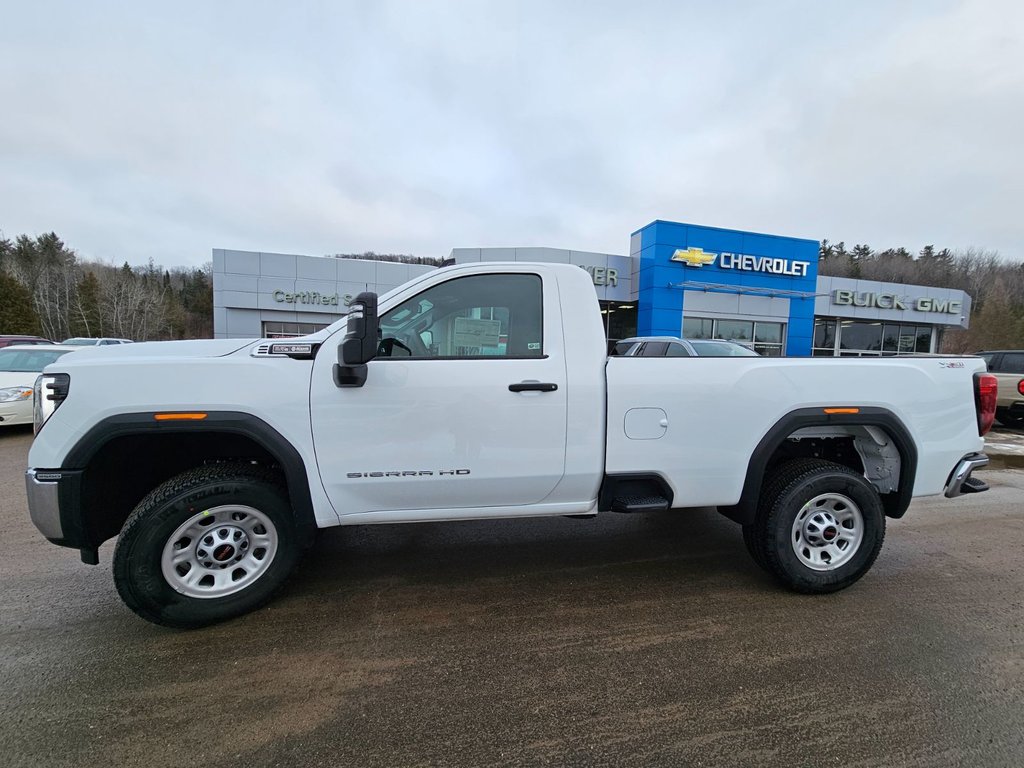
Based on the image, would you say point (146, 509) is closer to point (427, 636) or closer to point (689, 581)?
point (427, 636)

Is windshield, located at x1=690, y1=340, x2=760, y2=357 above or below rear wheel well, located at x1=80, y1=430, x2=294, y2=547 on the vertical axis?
above

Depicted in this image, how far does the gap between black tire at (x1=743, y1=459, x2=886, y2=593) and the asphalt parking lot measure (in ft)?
0.56

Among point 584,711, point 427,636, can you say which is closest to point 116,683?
point 427,636

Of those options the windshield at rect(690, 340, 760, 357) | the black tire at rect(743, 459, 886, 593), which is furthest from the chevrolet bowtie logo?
the black tire at rect(743, 459, 886, 593)

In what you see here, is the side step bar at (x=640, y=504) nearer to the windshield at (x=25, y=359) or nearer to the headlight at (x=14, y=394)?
the headlight at (x=14, y=394)

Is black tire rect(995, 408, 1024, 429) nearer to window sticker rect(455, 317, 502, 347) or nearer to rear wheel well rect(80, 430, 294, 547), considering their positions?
window sticker rect(455, 317, 502, 347)

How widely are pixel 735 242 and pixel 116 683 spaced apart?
24082 mm

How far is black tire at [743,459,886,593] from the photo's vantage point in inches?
121

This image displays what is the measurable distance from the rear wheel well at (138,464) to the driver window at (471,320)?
102 cm

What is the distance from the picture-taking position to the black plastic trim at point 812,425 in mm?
3027

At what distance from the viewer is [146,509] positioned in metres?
2.56

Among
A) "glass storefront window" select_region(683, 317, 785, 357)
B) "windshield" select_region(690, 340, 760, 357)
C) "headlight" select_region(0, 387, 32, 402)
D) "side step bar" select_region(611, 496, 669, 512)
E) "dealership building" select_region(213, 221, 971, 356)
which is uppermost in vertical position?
"dealership building" select_region(213, 221, 971, 356)

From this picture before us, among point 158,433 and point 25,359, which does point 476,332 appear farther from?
point 25,359

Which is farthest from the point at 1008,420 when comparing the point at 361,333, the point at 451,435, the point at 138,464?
the point at 138,464
